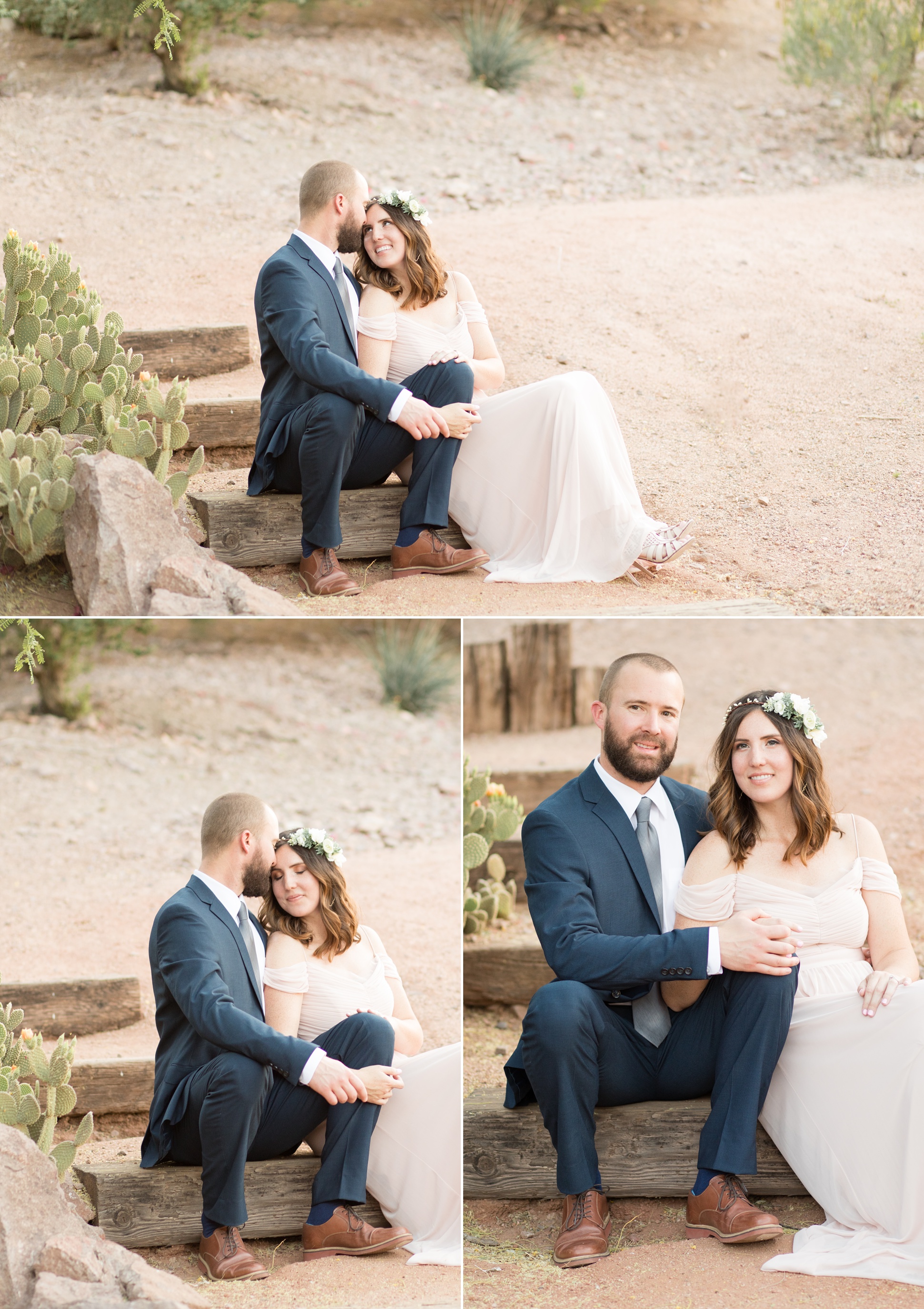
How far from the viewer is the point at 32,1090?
3.99 m

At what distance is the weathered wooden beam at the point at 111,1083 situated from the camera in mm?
4684

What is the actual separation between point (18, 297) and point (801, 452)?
3.55m

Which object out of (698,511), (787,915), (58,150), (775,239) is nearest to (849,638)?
(775,239)

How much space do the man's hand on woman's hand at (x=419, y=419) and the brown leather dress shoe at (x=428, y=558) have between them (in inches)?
16.1

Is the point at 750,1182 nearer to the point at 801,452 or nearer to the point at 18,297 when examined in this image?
the point at 801,452

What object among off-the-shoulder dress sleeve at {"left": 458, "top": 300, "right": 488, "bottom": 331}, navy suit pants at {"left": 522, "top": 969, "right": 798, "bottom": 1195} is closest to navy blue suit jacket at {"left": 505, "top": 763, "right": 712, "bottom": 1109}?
navy suit pants at {"left": 522, "top": 969, "right": 798, "bottom": 1195}

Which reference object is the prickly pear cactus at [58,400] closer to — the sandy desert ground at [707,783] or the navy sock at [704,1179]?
the sandy desert ground at [707,783]

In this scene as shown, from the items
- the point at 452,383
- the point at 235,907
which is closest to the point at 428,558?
the point at 452,383

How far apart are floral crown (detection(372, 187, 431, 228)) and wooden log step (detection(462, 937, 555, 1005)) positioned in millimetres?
2831

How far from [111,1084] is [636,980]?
2274 millimetres

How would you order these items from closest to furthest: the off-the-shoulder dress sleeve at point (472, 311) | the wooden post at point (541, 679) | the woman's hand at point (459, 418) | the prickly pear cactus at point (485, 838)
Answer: the woman's hand at point (459, 418) < the prickly pear cactus at point (485, 838) < the off-the-shoulder dress sleeve at point (472, 311) < the wooden post at point (541, 679)

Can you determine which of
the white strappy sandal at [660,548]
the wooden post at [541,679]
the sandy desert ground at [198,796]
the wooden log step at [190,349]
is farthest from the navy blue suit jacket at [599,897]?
the wooden log step at [190,349]

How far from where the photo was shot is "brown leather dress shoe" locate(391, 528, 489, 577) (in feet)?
15.9

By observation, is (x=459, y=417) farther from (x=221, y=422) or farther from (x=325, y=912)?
(x=325, y=912)
